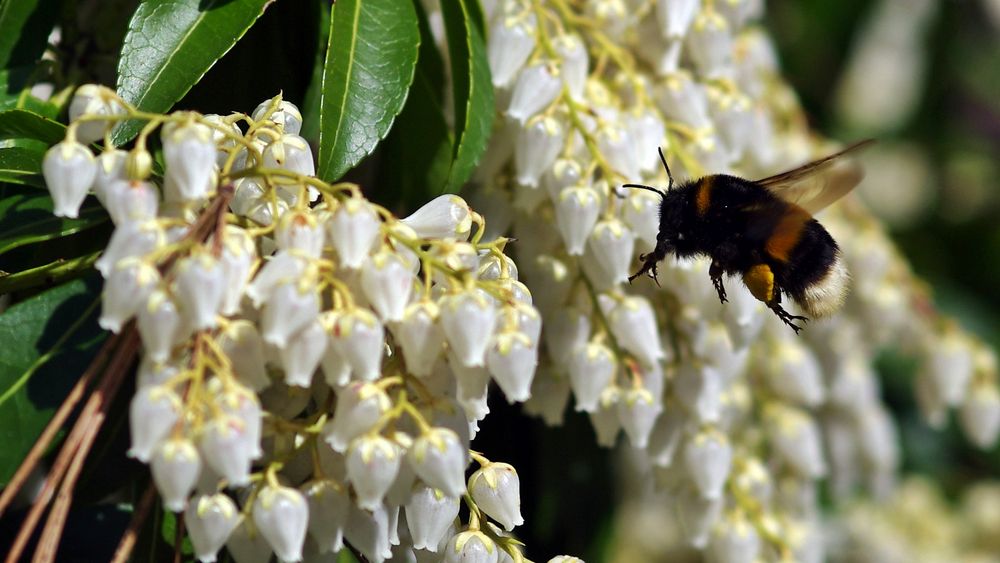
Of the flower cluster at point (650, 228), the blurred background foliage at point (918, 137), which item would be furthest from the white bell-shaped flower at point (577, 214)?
the blurred background foliage at point (918, 137)

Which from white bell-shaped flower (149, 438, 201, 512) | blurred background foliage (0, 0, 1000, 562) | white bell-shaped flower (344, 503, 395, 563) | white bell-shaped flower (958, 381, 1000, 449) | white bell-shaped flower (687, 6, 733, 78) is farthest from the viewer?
blurred background foliage (0, 0, 1000, 562)

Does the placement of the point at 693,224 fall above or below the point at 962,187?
above

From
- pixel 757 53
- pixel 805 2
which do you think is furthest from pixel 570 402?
pixel 805 2

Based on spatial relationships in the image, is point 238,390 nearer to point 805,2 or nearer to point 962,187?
point 805,2

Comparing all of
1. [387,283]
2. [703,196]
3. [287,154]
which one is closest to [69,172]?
[287,154]

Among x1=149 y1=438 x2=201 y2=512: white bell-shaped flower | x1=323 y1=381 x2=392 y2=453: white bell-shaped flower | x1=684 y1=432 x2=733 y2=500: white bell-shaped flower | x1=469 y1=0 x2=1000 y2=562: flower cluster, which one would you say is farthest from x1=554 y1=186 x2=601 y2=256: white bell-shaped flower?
x1=149 y1=438 x2=201 y2=512: white bell-shaped flower

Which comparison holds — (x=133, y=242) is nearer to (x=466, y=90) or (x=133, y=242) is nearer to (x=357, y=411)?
(x=357, y=411)

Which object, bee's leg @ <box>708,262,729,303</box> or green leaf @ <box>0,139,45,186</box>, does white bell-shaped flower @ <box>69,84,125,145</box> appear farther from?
bee's leg @ <box>708,262,729,303</box>
